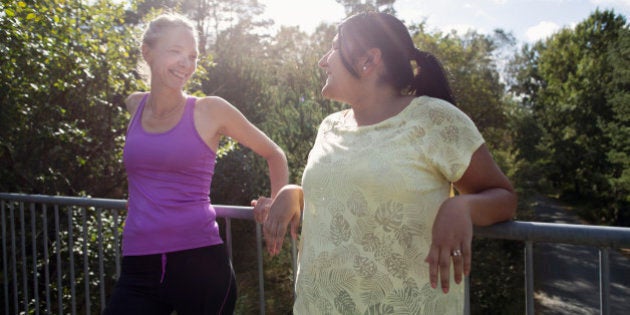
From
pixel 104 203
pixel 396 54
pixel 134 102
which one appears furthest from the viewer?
pixel 104 203

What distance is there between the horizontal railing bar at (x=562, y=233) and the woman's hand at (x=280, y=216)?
0.62 m

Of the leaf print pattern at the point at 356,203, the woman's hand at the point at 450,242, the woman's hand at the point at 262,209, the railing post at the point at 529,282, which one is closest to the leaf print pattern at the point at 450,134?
the woman's hand at the point at 450,242

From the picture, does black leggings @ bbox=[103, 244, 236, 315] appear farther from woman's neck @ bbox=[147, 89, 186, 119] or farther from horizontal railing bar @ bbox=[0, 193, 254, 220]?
woman's neck @ bbox=[147, 89, 186, 119]

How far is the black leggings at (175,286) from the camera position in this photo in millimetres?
2014

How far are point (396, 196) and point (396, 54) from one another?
0.49m

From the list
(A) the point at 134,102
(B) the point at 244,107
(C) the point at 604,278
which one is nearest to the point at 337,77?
(C) the point at 604,278

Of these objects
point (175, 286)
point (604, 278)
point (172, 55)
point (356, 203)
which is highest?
point (172, 55)

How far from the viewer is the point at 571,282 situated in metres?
17.8

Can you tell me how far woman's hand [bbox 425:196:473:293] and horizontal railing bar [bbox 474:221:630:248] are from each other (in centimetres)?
34

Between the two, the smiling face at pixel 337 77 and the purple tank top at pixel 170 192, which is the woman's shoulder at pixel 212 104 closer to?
the purple tank top at pixel 170 192

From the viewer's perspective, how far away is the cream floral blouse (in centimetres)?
142

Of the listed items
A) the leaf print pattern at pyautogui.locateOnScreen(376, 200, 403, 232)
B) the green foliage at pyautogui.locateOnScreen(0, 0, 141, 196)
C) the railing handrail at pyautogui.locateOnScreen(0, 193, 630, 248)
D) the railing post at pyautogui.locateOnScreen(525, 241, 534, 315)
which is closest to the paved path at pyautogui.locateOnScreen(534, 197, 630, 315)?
the green foliage at pyautogui.locateOnScreen(0, 0, 141, 196)

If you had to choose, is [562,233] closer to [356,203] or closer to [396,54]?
[356,203]

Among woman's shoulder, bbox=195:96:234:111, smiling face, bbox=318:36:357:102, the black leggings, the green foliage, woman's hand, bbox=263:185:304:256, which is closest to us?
smiling face, bbox=318:36:357:102
